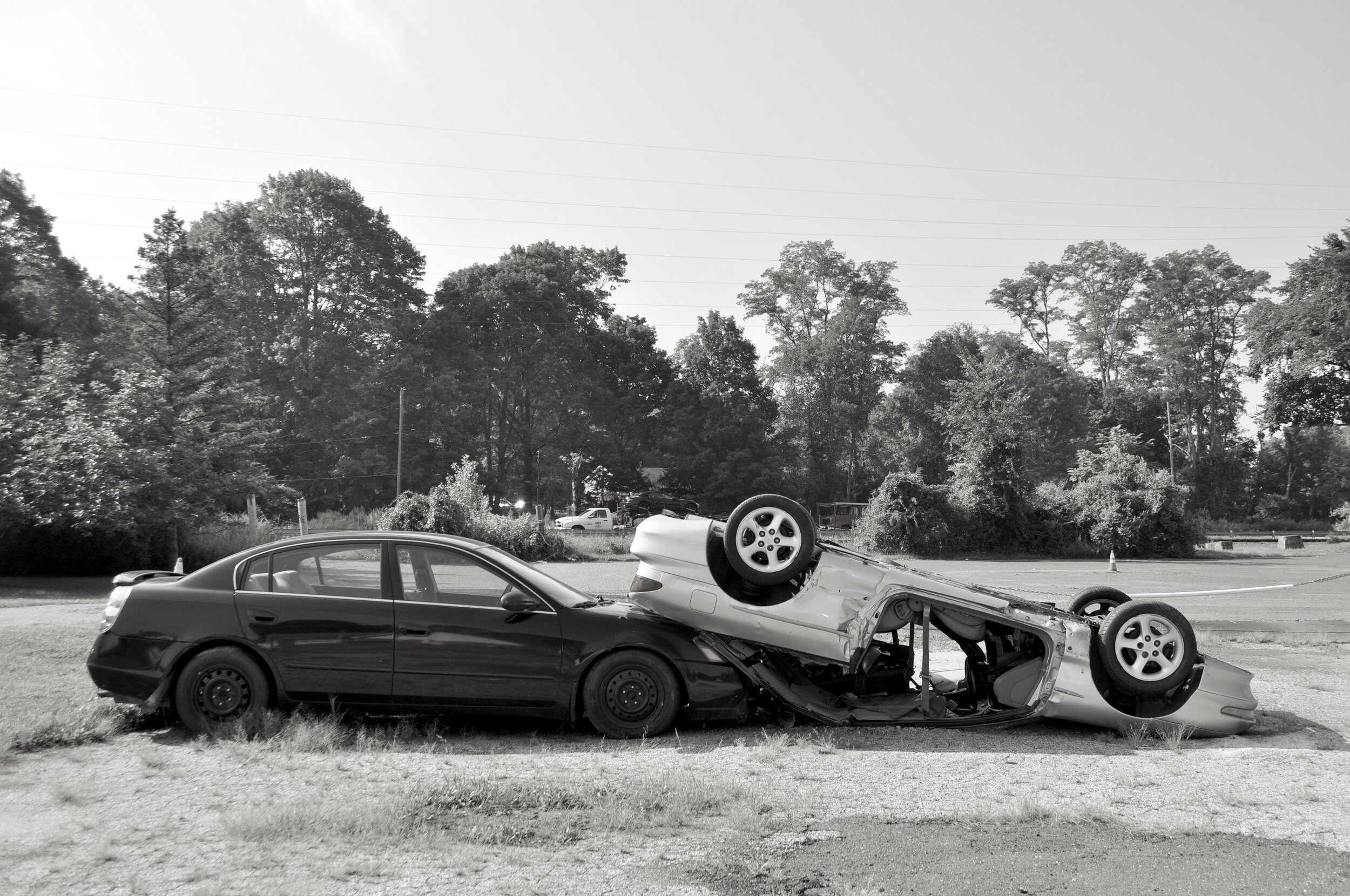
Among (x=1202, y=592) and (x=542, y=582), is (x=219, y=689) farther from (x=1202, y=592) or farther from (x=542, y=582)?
(x=1202, y=592)

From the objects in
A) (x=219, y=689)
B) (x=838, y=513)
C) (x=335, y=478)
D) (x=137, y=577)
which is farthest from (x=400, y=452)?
(x=219, y=689)

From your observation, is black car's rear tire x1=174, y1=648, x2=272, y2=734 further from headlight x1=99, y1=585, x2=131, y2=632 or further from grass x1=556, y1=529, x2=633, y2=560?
grass x1=556, y1=529, x2=633, y2=560

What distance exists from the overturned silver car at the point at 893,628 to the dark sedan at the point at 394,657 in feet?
1.25

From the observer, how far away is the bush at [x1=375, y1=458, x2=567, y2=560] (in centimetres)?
3164

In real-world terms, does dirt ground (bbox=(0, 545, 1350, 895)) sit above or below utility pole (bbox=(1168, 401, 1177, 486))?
below

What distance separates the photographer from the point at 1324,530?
7569 centimetres

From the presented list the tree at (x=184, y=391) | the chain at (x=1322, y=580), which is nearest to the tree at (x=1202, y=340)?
the chain at (x=1322, y=580)

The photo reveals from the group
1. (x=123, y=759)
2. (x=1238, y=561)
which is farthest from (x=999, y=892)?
(x=1238, y=561)

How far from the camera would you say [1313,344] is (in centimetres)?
6025

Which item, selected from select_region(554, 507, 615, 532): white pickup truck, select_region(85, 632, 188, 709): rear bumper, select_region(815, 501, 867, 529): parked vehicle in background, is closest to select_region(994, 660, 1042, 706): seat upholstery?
select_region(85, 632, 188, 709): rear bumper

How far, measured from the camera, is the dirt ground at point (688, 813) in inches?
170

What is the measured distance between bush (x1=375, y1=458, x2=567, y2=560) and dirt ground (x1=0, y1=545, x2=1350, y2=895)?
77.7 feet

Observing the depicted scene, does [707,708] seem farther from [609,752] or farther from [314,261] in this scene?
[314,261]

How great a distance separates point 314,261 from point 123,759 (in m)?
60.9
